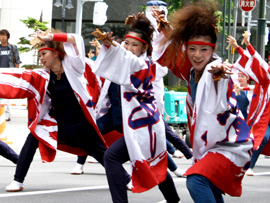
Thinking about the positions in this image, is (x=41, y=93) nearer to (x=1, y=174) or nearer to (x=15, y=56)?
(x=1, y=174)

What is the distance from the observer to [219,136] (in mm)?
3646

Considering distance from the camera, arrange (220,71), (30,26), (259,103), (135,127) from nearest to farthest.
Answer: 1. (220,71)
2. (135,127)
3. (259,103)
4. (30,26)

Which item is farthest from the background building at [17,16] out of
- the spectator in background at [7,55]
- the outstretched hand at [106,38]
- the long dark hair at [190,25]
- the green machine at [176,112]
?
the long dark hair at [190,25]

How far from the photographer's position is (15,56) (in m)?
12.5

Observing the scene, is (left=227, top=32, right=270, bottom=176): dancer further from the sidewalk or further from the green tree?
the green tree

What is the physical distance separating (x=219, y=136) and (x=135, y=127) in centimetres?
106

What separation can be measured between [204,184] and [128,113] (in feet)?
3.90

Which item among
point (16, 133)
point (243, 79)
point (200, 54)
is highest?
point (200, 54)

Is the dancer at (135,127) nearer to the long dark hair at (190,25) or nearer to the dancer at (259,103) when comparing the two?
the long dark hair at (190,25)

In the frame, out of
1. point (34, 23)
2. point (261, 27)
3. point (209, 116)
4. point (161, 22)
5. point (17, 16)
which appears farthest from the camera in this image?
point (17, 16)

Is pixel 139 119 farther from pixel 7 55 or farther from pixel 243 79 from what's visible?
pixel 7 55

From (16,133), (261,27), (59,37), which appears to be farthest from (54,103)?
(261,27)

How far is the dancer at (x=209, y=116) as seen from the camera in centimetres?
356

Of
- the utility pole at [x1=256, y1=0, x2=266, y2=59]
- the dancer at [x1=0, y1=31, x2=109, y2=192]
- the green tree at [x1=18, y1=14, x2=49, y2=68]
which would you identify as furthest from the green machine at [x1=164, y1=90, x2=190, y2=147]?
the green tree at [x1=18, y1=14, x2=49, y2=68]
